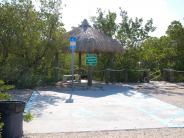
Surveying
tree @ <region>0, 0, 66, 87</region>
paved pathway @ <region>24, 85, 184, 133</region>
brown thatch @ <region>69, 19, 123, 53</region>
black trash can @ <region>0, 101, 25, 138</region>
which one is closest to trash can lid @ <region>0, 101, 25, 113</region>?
black trash can @ <region>0, 101, 25, 138</region>

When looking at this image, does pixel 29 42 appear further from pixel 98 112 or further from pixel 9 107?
pixel 9 107

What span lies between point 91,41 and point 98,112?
31.0ft

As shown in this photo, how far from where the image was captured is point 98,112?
12.7m

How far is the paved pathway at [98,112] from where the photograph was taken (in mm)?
10422

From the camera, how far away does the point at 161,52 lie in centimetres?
3019

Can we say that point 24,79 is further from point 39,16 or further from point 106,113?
point 106,113

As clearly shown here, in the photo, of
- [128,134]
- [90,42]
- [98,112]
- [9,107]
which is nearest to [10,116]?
[9,107]

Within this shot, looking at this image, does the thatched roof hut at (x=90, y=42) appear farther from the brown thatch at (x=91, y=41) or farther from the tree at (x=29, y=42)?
the tree at (x=29, y=42)

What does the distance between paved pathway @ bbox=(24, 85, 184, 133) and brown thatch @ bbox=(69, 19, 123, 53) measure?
13.3ft

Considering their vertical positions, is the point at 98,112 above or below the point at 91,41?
below

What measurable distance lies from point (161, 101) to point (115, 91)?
3.77 metres

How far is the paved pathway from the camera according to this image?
410 inches

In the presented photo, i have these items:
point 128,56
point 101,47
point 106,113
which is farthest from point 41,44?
point 106,113

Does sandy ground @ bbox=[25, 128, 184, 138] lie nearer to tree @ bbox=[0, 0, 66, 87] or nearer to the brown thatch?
tree @ bbox=[0, 0, 66, 87]
